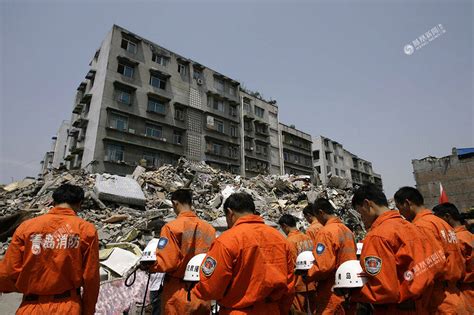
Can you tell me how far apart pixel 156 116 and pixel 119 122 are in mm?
3598

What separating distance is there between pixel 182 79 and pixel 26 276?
28.5 metres

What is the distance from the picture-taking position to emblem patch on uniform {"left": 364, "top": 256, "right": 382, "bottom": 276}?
2084mm

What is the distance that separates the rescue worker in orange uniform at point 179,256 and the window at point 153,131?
2310 cm

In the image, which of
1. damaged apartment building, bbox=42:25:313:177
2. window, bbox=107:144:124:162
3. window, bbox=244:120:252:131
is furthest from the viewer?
window, bbox=244:120:252:131

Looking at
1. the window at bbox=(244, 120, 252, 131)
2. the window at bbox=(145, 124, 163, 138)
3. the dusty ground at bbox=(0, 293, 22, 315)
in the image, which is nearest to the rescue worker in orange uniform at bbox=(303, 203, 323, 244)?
the dusty ground at bbox=(0, 293, 22, 315)

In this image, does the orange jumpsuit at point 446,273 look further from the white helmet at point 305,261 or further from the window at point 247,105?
the window at point 247,105

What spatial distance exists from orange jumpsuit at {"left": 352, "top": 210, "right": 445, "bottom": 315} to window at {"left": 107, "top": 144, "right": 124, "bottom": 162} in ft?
74.8

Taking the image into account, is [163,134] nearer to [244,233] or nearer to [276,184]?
[276,184]

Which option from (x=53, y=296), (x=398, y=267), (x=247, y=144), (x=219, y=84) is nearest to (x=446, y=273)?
(x=398, y=267)

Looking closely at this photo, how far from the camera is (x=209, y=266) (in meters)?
2.19

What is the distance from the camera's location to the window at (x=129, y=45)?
25.3 metres

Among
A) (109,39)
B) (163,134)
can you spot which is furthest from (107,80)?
(163,134)

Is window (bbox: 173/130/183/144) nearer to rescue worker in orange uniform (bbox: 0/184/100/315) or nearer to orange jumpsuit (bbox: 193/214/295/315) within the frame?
rescue worker in orange uniform (bbox: 0/184/100/315)

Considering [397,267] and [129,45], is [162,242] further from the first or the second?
[129,45]
